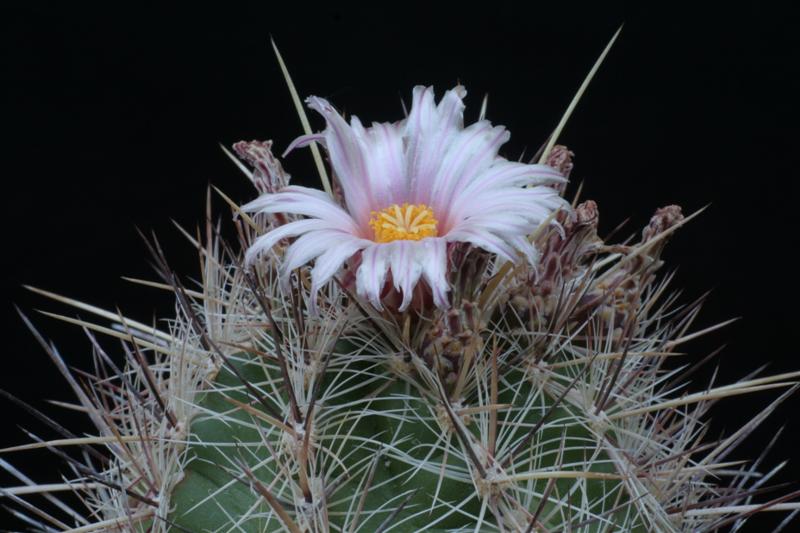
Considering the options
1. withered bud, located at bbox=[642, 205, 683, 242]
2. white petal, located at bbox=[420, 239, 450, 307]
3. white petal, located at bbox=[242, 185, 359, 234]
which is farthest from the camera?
withered bud, located at bbox=[642, 205, 683, 242]

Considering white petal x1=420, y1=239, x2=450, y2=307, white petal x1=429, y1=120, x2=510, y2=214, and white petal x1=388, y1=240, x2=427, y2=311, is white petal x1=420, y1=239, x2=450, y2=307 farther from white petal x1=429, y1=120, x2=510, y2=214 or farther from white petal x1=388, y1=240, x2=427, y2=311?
white petal x1=429, y1=120, x2=510, y2=214

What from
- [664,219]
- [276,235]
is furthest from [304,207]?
[664,219]

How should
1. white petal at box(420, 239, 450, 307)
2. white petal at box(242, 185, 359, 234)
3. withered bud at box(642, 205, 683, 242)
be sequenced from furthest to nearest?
withered bud at box(642, 205, 683, 242)
white petal at box(242, 185, 359, 234)
white petal at box(420, 239, 450, 307)

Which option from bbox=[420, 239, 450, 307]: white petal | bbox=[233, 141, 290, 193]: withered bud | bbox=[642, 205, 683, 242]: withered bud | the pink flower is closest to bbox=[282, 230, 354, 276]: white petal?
the pink flower

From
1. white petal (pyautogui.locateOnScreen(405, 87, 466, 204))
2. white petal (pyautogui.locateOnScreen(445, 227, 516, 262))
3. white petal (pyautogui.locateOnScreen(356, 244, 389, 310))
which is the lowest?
white petal (pyautogui.locateOnScreen(356, 244, 389, 310))

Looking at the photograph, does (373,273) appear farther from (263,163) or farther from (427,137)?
(263,163)

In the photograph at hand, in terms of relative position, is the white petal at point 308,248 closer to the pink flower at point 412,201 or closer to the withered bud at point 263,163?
the pink flower at point 412,201

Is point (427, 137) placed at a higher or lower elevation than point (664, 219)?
higher
